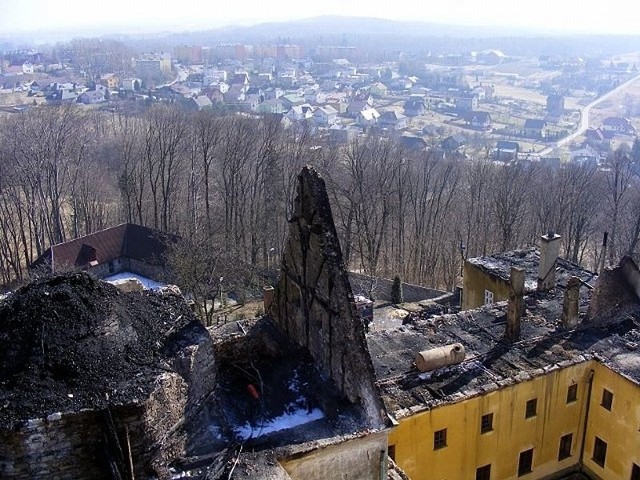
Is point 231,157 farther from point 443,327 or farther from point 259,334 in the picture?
point 259,334

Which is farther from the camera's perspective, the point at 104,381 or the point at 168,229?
the point at 168,229

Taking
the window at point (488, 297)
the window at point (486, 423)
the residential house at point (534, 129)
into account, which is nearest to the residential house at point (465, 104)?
the residential house at point (534, 129)

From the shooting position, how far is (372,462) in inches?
551

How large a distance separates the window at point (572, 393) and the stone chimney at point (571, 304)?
8.34 ft

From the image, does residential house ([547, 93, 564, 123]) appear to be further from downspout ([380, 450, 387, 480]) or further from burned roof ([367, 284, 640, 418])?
downspout ([380, 450, 387, 480])

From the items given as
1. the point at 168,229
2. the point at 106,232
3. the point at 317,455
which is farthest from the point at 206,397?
the point at 168,229

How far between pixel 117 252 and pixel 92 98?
110m

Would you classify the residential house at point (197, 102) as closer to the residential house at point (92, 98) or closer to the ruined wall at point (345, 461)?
the residential house at point (92, 98)

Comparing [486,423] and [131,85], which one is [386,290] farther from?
[131,85]

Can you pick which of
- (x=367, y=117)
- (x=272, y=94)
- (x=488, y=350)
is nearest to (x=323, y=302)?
(x=488, y=350)

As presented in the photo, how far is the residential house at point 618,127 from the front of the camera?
5645 inches

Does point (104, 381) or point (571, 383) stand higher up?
point (104, 381)

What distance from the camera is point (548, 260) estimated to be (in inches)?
1097

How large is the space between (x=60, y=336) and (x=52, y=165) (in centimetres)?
4592
